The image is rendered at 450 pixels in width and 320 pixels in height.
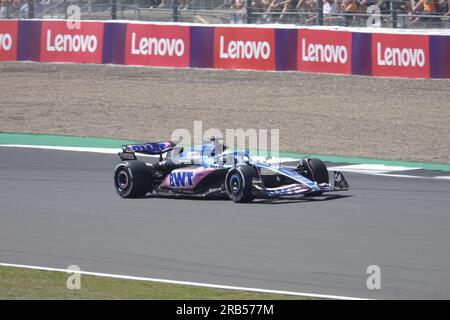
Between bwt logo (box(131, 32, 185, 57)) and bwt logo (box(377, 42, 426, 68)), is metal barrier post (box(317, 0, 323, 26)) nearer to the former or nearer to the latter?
bwt logo (box(377, 42, 426, 68))

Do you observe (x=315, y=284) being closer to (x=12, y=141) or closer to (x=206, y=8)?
(x=12, y=141)

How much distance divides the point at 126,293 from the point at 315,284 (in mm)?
1602

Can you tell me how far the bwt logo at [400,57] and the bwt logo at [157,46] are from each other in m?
5.24

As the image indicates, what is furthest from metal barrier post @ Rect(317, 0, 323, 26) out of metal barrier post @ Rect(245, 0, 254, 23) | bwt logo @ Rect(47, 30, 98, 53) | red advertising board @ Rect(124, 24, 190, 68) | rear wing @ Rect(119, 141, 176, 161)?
rear wing @ Rect(119, 141, 176, 161)

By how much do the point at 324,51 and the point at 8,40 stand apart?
29.4 ft

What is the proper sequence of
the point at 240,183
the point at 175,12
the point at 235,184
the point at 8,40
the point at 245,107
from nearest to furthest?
the point at 240,183, the point at 235,184, the point at 245,107, the point at 175,12, the point at 8,40

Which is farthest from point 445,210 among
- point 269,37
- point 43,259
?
point 269,37

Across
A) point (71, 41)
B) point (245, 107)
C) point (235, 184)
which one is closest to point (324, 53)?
point (245, 107)

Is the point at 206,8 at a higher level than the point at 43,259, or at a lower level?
higher

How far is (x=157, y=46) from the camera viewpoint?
27.4 m

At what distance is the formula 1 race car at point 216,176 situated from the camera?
13.6 metres

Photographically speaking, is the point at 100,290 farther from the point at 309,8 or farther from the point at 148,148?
the point at 309,8

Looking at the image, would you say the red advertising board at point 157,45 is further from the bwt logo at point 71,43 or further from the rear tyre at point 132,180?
the rear tyre at point 132,180

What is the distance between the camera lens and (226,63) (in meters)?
26.4
